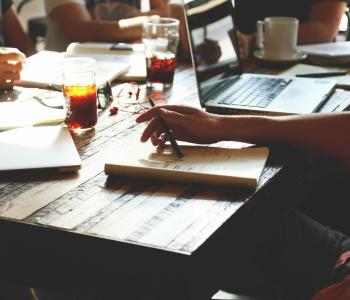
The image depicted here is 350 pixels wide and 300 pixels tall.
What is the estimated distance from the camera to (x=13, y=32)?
274 centimetres

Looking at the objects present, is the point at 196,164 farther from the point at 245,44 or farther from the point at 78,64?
the point at 245,44

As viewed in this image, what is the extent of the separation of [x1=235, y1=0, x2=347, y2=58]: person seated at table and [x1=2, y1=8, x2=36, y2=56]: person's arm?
1043 millimetres

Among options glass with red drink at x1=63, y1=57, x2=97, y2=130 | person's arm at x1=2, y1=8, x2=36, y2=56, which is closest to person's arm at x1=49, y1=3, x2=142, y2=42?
person's arm at x1=2, y1=8, x2=36, y2=56

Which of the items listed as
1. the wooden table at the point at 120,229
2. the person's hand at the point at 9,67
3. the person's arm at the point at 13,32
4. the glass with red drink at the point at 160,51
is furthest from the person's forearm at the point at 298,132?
A: the person's arm at the point at 13,32

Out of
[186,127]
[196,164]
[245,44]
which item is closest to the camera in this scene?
[196,164]

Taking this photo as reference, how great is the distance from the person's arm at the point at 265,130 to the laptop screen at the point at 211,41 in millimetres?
336

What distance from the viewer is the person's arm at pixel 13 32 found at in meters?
2.71

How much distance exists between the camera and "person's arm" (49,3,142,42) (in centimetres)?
237

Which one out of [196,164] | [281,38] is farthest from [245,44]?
[196,164]

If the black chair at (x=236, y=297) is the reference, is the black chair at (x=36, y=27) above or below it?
above

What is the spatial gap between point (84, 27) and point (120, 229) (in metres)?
1.74

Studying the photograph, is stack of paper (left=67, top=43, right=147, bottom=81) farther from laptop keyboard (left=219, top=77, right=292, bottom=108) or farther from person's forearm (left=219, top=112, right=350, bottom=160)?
person's forearm (left=219, top=112, right=350, bottom=160)

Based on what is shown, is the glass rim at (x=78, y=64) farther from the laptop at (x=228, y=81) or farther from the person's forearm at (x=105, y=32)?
the person's forearm at (x=105, y=32)

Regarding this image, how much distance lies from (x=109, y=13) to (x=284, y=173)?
77.7 inches
